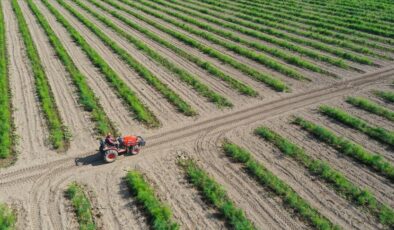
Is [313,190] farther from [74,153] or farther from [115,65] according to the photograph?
[115,65]

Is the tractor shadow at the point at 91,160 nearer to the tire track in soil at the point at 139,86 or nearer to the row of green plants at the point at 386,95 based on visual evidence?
the tire track in soil at the point at 139,86

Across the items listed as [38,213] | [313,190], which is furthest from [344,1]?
[38,213]

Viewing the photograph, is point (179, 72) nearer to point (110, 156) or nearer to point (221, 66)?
point (221, 66)

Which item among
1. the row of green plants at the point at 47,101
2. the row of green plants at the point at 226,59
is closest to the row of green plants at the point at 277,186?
the row of green plants at the point at 226,59

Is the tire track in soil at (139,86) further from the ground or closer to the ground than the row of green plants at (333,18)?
closer to the ground

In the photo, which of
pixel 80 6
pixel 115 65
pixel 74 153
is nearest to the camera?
pixel 74 153

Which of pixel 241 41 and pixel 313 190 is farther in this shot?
pixel 241 41
